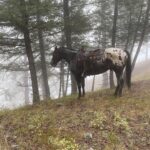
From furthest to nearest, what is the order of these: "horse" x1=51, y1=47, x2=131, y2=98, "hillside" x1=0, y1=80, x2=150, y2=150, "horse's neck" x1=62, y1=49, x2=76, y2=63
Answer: "horse's neck" x1=62, y1=49, x2=76, y2=63 → "horse" x1=51, y1=47, x2=131, y2=98 → "hillside" x1=0, y1=80, x2=150, y2=150

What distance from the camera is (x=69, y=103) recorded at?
13.2m

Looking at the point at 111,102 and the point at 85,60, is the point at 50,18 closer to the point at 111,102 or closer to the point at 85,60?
the point at 85,60

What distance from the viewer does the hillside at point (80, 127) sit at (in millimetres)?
8727

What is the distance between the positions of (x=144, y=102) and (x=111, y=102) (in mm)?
1361

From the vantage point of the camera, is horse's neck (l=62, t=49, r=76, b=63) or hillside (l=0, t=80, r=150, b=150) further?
horse's neck (l=62, t=49, r=76, b=63)

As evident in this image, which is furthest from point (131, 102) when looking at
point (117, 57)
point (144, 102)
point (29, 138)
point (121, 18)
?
point (121, 18)

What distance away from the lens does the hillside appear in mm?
8727

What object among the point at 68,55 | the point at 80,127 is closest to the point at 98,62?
the point at 68,55

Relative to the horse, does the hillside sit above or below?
below

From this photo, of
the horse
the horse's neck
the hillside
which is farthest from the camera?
the horse's neck

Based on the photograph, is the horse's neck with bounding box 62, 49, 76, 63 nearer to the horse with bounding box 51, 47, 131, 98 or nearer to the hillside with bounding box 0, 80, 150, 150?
the horse with bounding box 51, 47, 131, 98

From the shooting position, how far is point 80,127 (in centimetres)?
989

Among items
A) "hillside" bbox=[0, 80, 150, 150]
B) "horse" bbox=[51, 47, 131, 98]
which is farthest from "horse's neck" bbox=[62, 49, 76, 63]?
"hillside" bbox=[0, 80, 150, 150]

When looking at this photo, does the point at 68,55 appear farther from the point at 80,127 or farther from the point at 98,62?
the point at 80,127
